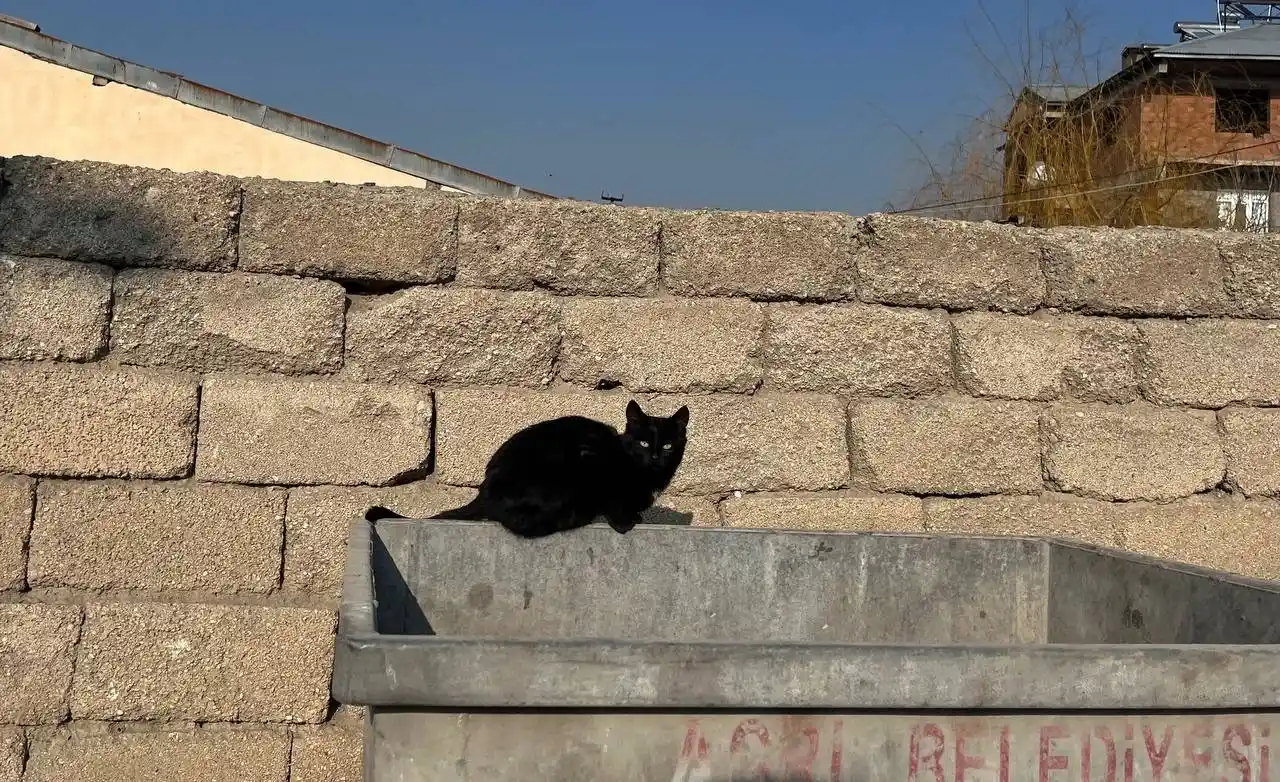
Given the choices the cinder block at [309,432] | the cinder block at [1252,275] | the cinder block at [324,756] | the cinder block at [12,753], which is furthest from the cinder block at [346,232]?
the cinder block at [1252,275]

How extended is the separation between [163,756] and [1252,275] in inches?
164

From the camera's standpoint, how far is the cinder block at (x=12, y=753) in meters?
3.70

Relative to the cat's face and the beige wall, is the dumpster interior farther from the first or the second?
the beige wall

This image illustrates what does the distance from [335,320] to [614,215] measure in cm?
102

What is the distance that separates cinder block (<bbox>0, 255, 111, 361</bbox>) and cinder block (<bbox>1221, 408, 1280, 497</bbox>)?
400 cm

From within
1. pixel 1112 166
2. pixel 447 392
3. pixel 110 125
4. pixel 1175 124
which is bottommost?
pixel 447 392

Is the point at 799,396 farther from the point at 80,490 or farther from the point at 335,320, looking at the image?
the point at 80,490

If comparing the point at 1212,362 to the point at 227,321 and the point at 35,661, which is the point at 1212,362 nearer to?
the point at 227,321

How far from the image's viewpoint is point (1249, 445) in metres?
4.46

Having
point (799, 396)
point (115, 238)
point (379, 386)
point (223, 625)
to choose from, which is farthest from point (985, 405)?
point (115, 238)

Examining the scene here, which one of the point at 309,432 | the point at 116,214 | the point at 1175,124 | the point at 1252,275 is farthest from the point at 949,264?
the point at 116,214

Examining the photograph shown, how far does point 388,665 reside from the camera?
5.24ft

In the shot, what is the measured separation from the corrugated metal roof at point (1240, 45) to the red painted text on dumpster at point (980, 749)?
20.1 meters

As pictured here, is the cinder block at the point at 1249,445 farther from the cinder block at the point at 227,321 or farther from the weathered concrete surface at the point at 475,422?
the cinder block at the point at 227,321
